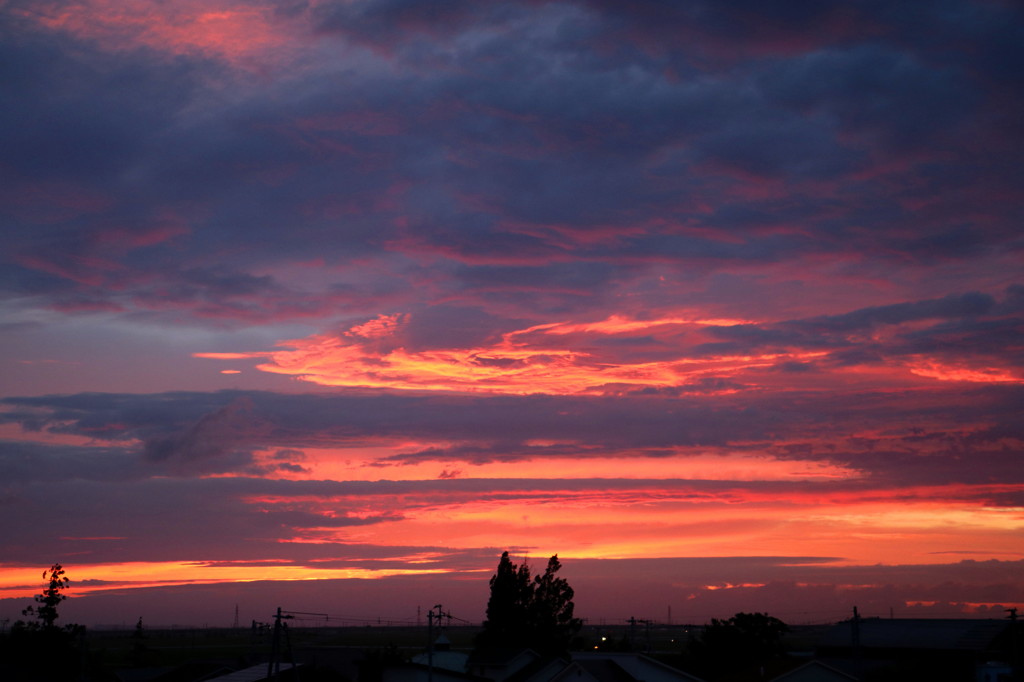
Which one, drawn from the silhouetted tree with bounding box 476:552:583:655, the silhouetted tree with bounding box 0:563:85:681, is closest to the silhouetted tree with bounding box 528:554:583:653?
the silhouetted tree with bounding box 476:552:583:655

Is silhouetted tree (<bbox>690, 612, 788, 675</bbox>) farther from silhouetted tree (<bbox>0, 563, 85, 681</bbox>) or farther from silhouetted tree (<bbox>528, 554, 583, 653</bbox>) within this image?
silhouetted tree (<bbox>0, 563, 85, 681</bbox>)

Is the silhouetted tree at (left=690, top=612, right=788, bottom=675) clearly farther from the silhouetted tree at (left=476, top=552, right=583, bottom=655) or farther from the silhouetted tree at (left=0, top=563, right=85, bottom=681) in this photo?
the silhouetted tree at (left=0, top=563, right=85, bottom=681)

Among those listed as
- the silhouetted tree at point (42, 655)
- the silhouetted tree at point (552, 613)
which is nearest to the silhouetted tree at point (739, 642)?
the silhouetted tree at point (552, 613)

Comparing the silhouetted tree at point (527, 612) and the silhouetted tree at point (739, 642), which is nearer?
the silhouetted tree at point (739, 642)

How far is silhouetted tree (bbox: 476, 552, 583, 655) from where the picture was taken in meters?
A: 122

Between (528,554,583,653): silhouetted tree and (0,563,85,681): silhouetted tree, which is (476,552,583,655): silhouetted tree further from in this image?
(0,563,85,681): silhouetted tree

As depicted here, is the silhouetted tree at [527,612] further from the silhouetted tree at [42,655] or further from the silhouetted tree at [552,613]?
the silhouetted tree at [42,655]

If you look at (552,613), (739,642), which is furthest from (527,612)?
(739,642)

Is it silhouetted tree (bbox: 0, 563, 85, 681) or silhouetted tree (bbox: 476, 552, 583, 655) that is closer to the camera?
silhouetted tree (bbox: 0, 563, 85, 681)

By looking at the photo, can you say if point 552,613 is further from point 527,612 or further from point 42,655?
point 42,655

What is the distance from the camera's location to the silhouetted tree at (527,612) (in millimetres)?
122250

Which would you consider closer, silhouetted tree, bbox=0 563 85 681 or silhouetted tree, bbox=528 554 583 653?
silhouetted tree, bbox=0 563 85 681

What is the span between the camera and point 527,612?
124625 mm

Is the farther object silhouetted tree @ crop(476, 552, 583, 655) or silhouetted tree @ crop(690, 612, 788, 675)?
silhouetted tree @ crop(476, 552, 583, 655)
